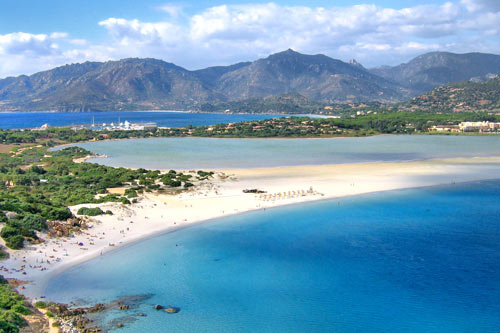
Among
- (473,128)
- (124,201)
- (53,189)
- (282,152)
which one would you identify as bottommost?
(53,189)

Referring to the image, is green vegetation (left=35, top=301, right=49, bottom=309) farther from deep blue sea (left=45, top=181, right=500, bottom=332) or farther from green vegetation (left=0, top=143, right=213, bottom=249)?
green vegetation (left=0, top=143, right=213, bottom=249)

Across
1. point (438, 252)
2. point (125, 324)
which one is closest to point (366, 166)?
point (438, 252)

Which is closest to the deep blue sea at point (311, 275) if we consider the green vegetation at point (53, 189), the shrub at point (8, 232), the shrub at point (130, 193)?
the shrub at point (8, 232)

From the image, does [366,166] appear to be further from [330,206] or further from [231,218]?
[231,218]

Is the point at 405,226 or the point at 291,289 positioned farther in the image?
the point at 405,226

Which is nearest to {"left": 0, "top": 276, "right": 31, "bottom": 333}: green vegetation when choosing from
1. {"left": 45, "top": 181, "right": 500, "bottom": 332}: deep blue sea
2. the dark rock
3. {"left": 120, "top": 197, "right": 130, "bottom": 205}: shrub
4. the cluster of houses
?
{"left": 45, "top": 181, "right": 500, "bottom": 332}: deep blue sea

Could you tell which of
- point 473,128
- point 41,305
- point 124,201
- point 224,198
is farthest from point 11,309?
point 473,128

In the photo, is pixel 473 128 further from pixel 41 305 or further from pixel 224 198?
pixel 41 305
